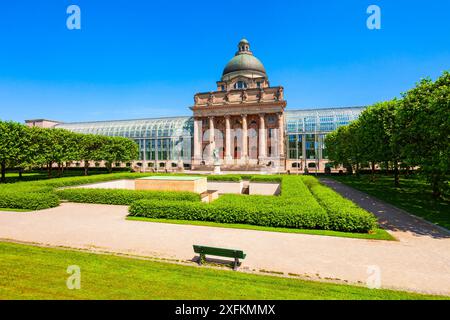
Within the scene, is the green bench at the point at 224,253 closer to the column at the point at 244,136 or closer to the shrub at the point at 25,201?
the shrub at the point at 25,201

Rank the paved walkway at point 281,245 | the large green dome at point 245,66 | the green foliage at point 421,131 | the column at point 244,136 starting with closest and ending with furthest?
the paved walkway at point 281,245 < the green foliage at point 421,131 < the column at point 244,136 < the large green dome at point 245,66

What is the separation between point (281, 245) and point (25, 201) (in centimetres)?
2150

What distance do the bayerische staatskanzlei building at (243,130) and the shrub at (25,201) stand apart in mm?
46592

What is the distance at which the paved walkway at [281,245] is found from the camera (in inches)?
348

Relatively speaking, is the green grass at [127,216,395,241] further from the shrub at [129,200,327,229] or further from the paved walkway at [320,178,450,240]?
the paved walkway at [320,178,450,240]

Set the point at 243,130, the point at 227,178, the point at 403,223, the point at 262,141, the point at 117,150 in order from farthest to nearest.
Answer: the point at 243,130
the point at 262,141
the point at 117,150
the point at 227,178
the point at 403,223

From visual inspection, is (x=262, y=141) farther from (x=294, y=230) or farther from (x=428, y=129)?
(x=294, y=230)

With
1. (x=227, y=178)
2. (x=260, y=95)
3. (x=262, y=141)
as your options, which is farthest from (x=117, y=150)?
(x=260, y=95)

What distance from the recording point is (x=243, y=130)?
71.8m

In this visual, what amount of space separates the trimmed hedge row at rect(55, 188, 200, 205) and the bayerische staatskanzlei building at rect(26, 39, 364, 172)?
143 ft

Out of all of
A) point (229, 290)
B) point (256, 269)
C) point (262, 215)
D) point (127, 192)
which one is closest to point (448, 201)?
point (262, 215)

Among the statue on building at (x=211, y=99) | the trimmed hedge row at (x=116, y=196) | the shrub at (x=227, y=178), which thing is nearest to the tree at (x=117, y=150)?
the statue on building at (x=211, y=99)

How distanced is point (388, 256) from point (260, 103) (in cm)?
6384

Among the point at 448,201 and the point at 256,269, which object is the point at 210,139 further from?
the point at 256,269
